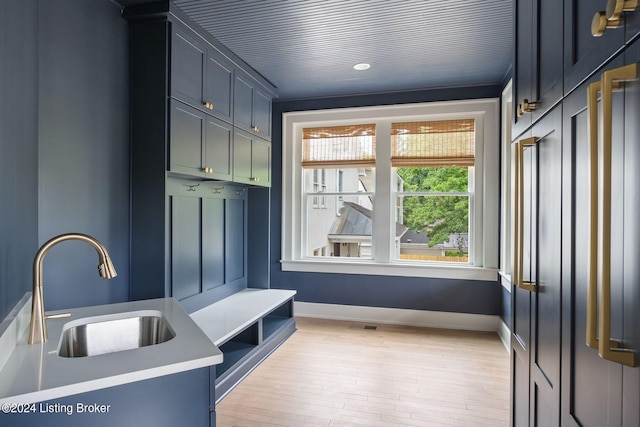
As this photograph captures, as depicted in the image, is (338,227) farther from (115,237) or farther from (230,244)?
(115,237)

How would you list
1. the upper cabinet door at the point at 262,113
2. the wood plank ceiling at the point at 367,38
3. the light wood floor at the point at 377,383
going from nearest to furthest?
the light wood floor at the point at 377,383, the wood plank ceiling at the point at 367,38, the upper cabinet door at the point at 262,113

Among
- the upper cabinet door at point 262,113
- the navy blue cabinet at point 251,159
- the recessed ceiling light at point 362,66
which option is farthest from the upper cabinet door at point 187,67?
the recessed ceiling light at point 362,66

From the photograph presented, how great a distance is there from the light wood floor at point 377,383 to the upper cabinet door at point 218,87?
208 centimetres

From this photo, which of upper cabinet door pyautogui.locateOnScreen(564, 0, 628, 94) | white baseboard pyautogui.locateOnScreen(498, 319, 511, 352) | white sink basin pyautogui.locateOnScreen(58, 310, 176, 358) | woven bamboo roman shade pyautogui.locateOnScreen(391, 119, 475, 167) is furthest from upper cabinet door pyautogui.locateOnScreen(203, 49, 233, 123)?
white baseboard pyautogui.locateOnScreen(498, 319, 511, 352)

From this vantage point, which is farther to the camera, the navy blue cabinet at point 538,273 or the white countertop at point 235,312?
the white countertop at point 235,312

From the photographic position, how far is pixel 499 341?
3834 mm

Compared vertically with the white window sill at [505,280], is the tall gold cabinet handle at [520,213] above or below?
above

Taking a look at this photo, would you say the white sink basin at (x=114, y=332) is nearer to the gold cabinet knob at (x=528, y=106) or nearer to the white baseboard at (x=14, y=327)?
the white baseboard at (x=14, y=327)

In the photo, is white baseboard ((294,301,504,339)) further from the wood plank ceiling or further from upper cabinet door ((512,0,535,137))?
upper cabinet door ((512,0,535,137))

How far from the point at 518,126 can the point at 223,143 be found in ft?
7.48

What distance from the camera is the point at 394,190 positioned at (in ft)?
14.8

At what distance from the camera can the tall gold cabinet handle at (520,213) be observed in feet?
4.50

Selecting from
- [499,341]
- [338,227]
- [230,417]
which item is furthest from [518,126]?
[338,227]

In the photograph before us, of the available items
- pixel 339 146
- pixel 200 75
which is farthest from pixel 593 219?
pixel 339 146
